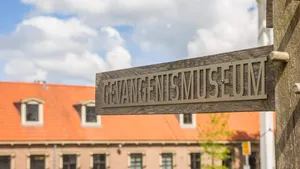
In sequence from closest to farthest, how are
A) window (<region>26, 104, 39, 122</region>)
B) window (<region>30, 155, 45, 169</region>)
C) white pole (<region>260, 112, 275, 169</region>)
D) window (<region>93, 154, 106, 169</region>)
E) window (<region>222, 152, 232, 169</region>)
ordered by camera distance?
white pole (<region>260, 112, 275, 169</region>)
window (<region>30, 155, 45, 169</region>)
window (<region>26, 104, 39, 122</region>)
window (<region>93, 154, 106, 169</region>)
window (<region>222, 152, 232, 169</region>)

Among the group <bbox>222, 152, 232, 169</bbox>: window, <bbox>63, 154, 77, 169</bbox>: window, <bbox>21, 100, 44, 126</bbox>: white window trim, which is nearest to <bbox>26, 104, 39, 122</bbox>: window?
<bbox>21, 100, 44, 126</bbox>: white window trim

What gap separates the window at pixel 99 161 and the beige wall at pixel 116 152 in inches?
9.7

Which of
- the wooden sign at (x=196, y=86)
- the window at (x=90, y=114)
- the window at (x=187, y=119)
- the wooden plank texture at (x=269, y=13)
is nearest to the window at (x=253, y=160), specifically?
the window at (x=187, y=119)

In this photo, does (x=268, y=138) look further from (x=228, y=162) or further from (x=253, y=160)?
(x=253, y=160)

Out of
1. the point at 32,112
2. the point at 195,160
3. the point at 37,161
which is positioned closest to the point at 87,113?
the point at 32,112

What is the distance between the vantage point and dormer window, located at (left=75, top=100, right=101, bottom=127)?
26.4 m

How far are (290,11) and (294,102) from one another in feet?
1.12

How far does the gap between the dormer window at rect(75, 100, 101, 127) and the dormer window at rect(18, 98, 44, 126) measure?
2057 mm

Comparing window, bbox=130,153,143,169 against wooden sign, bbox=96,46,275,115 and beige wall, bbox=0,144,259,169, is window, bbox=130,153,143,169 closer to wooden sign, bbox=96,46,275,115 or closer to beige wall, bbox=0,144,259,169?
beige wall, bbox=0,144,259,169

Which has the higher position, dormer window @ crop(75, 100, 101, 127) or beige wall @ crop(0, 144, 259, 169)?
dormer window @ crop(75, 100, 101, 127)

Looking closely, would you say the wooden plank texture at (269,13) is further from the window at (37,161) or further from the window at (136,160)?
the window at (136,160)

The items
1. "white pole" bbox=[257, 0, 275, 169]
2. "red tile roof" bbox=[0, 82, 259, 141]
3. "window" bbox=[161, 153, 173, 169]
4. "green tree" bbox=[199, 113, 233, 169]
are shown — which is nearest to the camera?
"white pole" bbox=[257, 0, 275, 169]

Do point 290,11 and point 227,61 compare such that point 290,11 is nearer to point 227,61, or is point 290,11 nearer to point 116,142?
point 227,61

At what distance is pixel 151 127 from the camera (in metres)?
27.9
